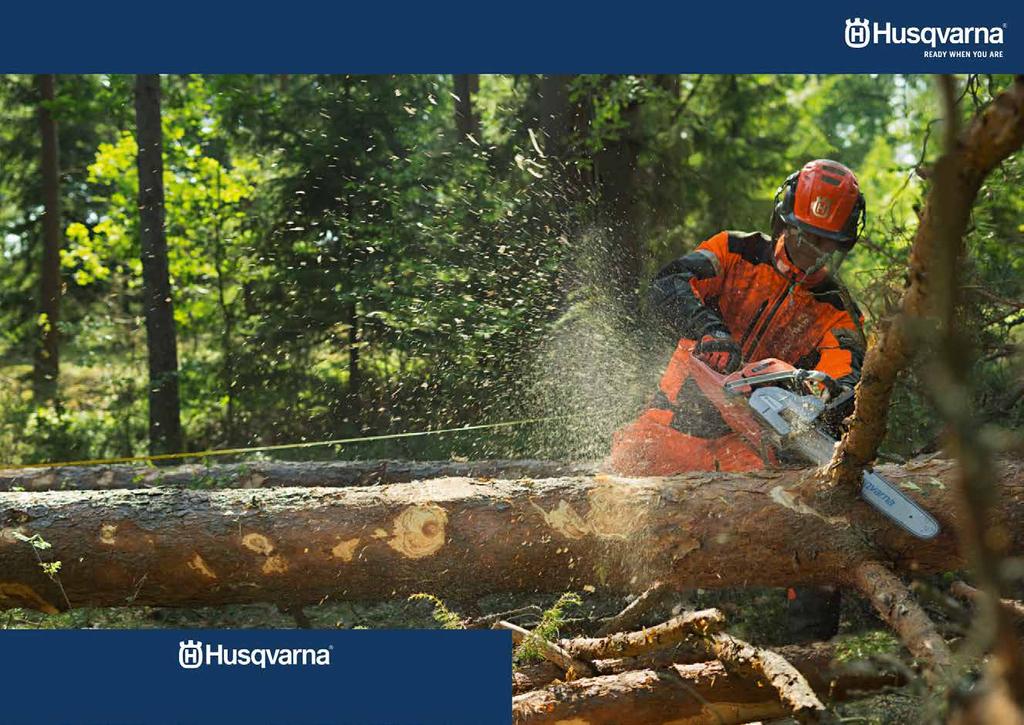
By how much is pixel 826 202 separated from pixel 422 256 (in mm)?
4360

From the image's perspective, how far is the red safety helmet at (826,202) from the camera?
426 cm

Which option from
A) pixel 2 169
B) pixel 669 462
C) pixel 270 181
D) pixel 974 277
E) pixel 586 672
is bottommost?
pixel 586 672

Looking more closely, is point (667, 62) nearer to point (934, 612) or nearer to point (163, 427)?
point (934, 612)

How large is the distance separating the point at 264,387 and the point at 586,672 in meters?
6.30

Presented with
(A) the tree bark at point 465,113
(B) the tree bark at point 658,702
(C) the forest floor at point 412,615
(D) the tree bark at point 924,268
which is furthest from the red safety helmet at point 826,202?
(A) the tree bark at point 465,113

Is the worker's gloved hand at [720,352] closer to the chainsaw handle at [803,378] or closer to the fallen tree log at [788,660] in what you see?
the chainsaw handle at [803,378]

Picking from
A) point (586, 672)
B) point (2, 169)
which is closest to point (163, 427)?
point (2, 169)

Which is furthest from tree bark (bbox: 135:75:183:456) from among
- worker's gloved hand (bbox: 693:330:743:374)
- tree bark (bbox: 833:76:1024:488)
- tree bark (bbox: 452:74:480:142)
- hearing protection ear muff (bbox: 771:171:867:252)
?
tree bark (bbox: 833:76:1024:488)

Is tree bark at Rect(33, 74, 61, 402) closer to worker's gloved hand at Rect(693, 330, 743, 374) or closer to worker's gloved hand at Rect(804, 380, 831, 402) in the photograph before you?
worker's gloved hand at Rect(693, 330, 743, 374)

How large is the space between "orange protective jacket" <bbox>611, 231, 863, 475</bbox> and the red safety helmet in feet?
0.69

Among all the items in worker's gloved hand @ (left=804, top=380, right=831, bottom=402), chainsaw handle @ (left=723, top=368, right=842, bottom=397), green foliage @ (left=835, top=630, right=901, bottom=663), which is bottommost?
green foliage @ (left=835, top=630, right=901, bottom=663)

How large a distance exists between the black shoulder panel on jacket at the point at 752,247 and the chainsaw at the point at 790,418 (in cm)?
78

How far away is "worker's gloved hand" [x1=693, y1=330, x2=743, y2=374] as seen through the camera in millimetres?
4148

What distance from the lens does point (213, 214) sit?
11312 mm
